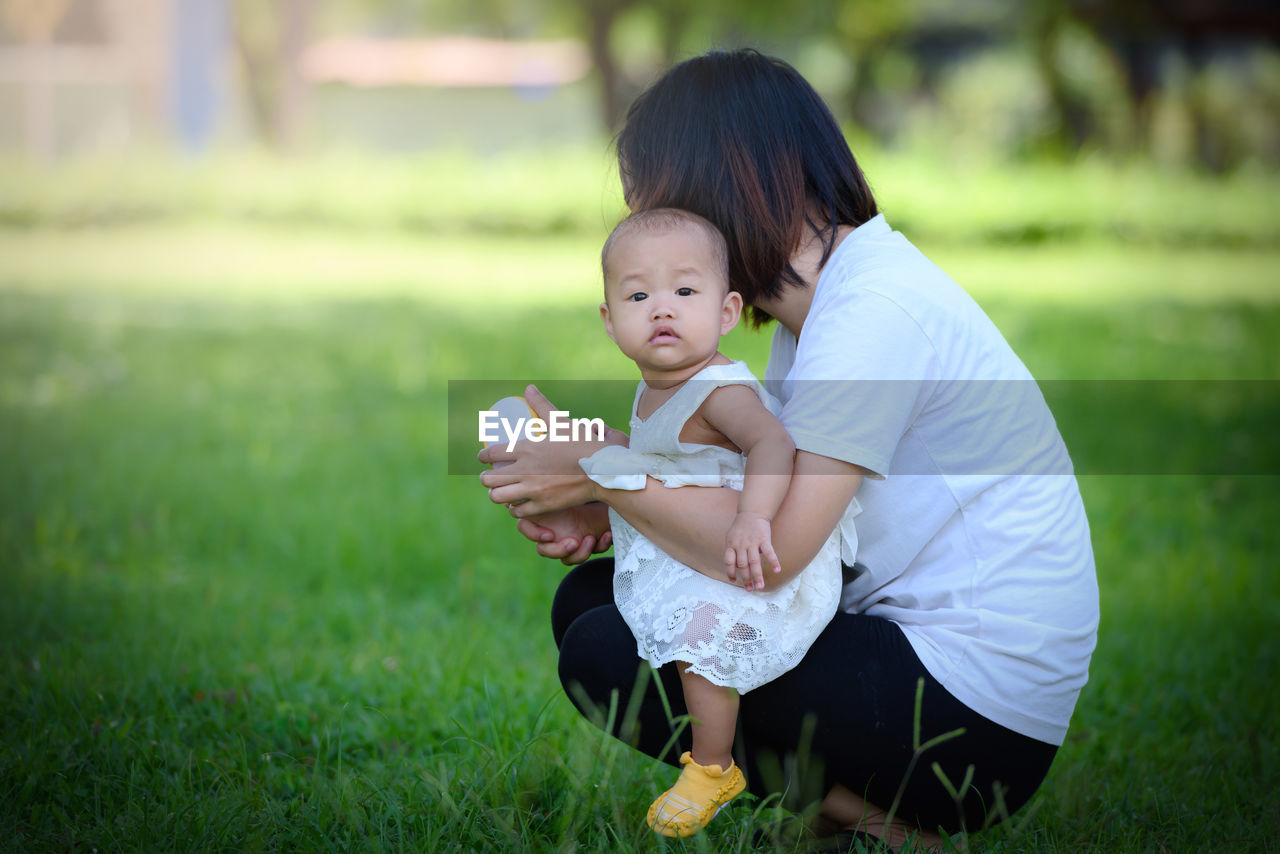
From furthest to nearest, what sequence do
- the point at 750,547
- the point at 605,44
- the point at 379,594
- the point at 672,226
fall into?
the point at 605,44
the point at 379,594
the point at 672,226
the point at 750,547

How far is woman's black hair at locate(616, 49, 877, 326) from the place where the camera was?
2.10 m

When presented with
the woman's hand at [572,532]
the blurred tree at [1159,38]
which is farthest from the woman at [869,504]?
the blurred tree at [1159,38]

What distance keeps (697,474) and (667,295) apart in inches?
11.8

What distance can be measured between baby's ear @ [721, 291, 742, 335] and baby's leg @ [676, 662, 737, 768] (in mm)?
582

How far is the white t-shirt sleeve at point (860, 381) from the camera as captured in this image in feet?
6.13

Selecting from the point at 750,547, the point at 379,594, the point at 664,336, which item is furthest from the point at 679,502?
the point at 379,594

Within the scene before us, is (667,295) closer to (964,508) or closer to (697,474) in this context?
(697,474)

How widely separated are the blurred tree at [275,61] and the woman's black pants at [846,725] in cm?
1913

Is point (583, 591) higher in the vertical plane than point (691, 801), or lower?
higher

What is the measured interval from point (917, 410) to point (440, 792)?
3.53 feet

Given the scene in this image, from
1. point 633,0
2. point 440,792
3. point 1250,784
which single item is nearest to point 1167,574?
point 1250,784

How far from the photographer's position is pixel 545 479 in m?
2.09

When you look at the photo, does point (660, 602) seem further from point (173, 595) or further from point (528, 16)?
point (528, 16)

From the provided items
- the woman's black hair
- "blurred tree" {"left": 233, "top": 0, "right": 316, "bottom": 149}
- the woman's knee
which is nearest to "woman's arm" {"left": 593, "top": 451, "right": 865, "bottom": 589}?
the woman's knee
